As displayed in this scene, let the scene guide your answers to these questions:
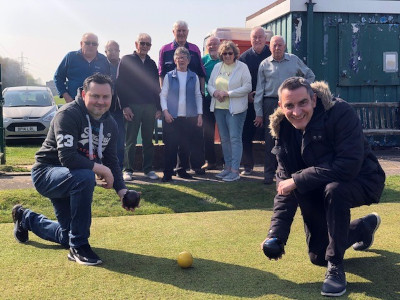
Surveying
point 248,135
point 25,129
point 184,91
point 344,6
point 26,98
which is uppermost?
point 344,6

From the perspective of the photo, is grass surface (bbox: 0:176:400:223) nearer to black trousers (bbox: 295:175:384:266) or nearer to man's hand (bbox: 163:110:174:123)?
man's hand (bbox: 163:110:174:123)

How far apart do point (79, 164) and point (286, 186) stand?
5.15 ft

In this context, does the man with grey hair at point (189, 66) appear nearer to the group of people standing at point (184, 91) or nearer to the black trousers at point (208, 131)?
the group of people standing at point (184, 91)

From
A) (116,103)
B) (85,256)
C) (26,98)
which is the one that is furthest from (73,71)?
(26,98)

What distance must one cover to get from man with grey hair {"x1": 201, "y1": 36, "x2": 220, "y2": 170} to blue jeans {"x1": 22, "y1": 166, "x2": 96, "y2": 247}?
3.64 meters

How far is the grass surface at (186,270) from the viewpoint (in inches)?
135

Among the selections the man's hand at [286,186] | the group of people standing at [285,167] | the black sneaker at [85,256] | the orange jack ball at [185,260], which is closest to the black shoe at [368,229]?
the group of people standing at [285,167]

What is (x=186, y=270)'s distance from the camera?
3.90 meters

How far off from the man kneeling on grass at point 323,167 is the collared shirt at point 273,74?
11.1ft

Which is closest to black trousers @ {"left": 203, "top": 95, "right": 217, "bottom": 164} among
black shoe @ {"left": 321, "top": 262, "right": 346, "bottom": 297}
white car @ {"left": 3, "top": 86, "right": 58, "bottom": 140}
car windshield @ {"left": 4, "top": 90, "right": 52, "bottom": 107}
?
black shoe @ {"left": 321, "top": 262, "right": 346, "bottom": 297}

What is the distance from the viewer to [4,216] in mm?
5602

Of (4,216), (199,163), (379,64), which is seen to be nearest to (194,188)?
(199,163)

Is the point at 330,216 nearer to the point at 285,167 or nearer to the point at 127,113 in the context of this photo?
the point at 285,167

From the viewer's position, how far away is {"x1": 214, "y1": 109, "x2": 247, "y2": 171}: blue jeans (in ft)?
23.6
